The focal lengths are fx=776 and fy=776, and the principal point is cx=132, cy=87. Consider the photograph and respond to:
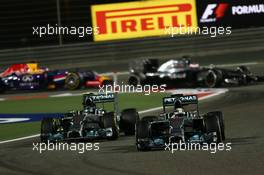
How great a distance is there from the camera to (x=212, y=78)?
984 inches

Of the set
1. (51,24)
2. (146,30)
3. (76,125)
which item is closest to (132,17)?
(146,30)

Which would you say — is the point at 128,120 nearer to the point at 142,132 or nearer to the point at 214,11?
the point at 142,132

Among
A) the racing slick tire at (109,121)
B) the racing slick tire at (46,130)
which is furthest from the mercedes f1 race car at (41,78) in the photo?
the racing slick tire at (109,121)

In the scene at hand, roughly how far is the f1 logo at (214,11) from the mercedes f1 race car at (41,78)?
19.0 ft

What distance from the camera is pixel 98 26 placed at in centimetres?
3188

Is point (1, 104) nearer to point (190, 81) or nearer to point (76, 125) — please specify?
point (190, 81)

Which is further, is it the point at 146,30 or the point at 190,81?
the point at 146,30

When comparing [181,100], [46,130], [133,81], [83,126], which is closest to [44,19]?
[133,81]

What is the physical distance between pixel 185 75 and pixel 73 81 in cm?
425

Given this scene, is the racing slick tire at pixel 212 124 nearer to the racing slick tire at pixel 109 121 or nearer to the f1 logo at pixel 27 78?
the racing slick tire at pixel 109 121

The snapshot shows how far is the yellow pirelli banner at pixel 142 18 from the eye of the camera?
31.6 m

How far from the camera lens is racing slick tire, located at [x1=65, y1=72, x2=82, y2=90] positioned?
27625 millimetres

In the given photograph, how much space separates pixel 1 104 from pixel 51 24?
25.1 feet

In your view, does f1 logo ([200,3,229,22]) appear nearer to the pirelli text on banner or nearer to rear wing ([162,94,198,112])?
the pirelli text on banner
